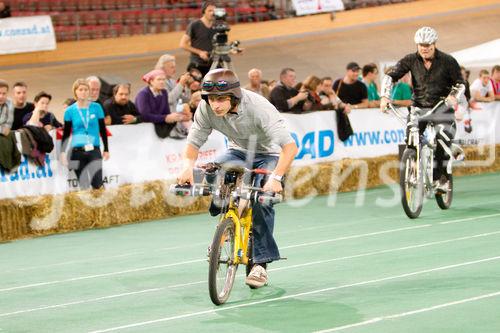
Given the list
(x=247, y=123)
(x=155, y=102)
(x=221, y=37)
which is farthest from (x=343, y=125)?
(x=247, y=123)

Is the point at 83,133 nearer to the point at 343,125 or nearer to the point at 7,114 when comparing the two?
the point at 7,114

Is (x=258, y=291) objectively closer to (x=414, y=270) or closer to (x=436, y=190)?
(x=414, y=270)

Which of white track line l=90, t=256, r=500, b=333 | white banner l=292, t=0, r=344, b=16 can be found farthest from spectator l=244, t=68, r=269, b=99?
white banner l=292, t=0, r=344, b=16

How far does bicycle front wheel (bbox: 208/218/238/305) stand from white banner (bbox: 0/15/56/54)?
22299 millimetres

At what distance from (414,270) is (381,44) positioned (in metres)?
27.7

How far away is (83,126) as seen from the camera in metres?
13.4

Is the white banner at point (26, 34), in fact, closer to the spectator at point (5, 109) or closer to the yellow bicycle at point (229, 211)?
Result: the spectator at point (5, 109)

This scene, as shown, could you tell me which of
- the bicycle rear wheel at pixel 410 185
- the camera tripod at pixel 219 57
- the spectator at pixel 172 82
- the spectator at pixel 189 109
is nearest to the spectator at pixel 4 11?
the camera tripod at pixel 219 57

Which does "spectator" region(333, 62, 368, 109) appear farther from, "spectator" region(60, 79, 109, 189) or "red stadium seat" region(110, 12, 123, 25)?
"red stadium seat" region(110, 12, 123, 25)

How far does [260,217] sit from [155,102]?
6704 mm

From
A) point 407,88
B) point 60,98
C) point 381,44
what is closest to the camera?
point 407,88

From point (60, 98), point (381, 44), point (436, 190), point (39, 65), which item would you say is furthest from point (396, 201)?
point (381, 44)

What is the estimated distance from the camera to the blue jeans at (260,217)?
8406 millimetres

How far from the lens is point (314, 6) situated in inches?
1363
